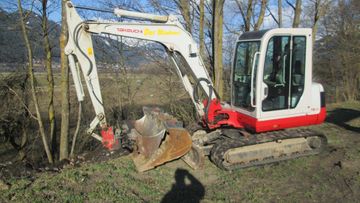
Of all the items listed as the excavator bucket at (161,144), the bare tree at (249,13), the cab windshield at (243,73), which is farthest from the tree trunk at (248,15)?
the excavator bucket at (161,144)

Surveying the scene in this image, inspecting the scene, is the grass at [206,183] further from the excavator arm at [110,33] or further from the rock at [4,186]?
the excavator arm at [110,33]

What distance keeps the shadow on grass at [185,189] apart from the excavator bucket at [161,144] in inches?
14.6

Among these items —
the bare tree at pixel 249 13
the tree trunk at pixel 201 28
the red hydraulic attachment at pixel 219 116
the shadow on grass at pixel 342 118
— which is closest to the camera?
the red hydraulic attachment at pixel 219 116

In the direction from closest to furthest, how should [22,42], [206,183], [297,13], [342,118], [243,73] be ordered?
[206,183]
[243,73]
[22,42]
[342,118]
[297,13]

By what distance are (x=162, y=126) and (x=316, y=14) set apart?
14.2m

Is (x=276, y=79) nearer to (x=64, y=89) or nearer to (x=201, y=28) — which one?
(x=64, y=89)

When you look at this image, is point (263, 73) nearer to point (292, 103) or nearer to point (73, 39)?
point (292, 103)

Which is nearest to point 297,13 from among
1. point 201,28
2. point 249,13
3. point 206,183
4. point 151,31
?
point 249,13

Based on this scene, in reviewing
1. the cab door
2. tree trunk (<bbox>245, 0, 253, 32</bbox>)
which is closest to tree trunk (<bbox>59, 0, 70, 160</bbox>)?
the cab door

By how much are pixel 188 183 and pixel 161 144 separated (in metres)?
0.84

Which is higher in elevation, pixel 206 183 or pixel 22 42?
pixel 22 42

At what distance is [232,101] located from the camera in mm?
6594

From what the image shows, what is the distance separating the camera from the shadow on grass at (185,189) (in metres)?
4.76

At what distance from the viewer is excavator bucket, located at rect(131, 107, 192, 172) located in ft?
18.3
